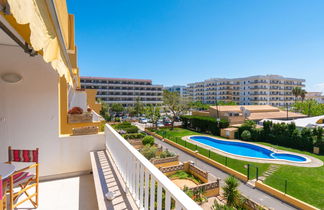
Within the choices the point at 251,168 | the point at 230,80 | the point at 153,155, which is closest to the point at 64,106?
the point at 153,155

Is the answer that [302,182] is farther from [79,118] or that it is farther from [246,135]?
[79,118]

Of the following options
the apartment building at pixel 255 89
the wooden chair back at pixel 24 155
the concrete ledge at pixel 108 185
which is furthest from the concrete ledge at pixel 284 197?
the apartment building at pixel 255 89

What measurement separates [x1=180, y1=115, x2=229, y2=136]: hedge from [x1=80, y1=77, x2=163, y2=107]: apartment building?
3154cm

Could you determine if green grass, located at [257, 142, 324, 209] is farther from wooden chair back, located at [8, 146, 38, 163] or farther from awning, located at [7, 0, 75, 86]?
awning, located at [7, 0, 75, 86]

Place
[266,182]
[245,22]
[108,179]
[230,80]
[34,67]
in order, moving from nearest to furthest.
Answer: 1. [108,179]
2. [34,67]
3. [266,182]
4. [245,22]
5. [230,80]

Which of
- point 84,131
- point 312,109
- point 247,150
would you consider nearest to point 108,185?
point 84,131

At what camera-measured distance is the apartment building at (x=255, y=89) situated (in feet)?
198

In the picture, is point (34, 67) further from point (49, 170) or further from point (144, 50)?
point (144, 50)

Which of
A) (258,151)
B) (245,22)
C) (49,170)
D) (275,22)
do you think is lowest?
(258,151)

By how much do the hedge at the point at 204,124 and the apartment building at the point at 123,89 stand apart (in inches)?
1242

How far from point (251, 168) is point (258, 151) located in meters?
7.10

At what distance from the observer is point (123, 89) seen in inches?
2650

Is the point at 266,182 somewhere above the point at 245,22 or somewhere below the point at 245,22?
below

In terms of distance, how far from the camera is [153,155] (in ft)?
49.4
